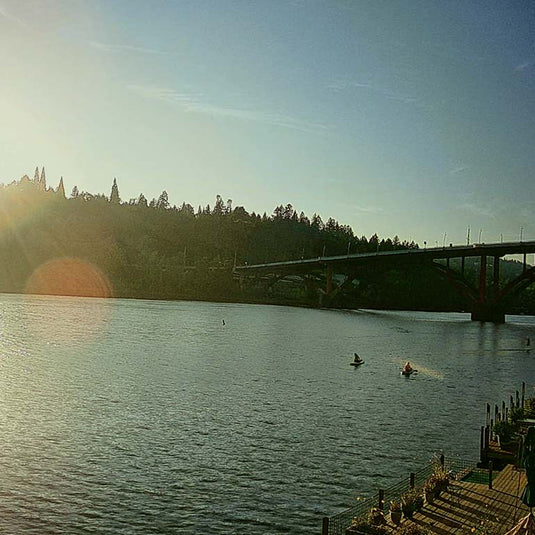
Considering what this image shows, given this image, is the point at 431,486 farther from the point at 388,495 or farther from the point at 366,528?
the point at 366,528

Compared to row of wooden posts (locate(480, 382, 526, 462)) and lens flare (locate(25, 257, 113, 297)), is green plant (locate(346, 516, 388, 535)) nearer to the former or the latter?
row of wooden posts (locate(480, 382, 526, 462))

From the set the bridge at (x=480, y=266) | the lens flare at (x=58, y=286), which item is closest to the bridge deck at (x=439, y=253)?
the bridge at (x=480, y=266)

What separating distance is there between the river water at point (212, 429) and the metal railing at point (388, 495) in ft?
2.58

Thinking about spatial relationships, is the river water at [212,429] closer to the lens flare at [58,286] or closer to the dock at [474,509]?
the dock at [474,509]

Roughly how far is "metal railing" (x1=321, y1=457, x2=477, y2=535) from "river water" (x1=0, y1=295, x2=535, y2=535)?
0.79 metres

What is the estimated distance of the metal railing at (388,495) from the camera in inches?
681

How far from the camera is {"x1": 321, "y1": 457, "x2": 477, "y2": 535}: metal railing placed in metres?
17.3

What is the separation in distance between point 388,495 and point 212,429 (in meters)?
11.4

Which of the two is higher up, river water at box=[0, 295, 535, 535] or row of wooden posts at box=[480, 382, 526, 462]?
row of wooden posts at box=[480, 382, 526, 462]

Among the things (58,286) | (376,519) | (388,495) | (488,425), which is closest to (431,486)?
(388,495)

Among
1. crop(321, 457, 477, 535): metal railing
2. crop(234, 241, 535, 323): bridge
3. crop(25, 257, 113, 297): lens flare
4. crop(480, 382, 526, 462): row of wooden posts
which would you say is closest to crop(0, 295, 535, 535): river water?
crop(321, 457, 477, 535): metal railing

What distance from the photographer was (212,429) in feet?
102

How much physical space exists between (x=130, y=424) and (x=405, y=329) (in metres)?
91.3

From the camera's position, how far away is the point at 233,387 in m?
44.1
